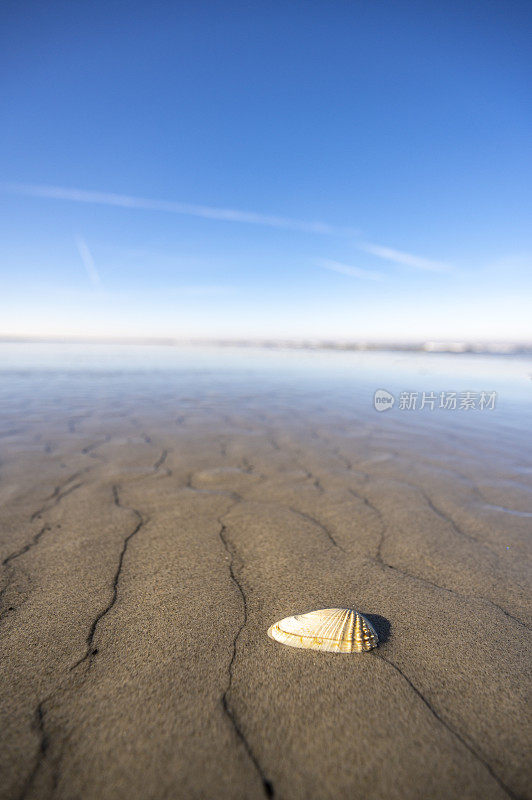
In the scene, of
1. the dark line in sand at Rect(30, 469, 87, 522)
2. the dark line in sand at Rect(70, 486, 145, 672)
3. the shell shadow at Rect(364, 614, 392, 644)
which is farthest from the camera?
the dark line in sand at Rect(30, 469, 87, 522)

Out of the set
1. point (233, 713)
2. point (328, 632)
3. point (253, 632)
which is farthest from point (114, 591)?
point (328, 632)

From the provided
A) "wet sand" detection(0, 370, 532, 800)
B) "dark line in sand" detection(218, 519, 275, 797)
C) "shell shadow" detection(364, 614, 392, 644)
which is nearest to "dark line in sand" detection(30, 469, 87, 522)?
"wet sand" detection(0, 370, 532, 800)

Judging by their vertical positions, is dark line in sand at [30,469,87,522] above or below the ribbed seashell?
below

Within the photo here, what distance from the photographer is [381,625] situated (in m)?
1.49

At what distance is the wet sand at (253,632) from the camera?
0.95 meters

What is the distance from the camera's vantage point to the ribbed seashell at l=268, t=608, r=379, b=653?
1.33m

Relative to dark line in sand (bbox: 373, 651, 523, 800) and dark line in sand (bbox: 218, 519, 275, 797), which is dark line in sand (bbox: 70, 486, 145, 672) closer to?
dark line in sand (bbox: 218, 519, 275, 797)

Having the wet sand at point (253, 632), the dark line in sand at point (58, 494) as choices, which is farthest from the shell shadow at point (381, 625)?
the dark line in sand at point (58, 494)

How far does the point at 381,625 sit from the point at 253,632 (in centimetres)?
58

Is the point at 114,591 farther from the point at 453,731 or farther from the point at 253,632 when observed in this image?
the point at 453,731

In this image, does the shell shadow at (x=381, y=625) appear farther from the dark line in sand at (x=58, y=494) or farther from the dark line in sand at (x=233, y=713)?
the dark line in sand at (x=58, y=494)

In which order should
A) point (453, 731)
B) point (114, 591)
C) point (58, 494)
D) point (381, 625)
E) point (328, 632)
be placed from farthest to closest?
point (58, 494) < point (114, 591) < point (381, 625) < point (328, 632) < point (453, 731)

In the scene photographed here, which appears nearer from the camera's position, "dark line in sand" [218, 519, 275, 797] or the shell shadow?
"dark line in sand" [218, 519, 275, 797]

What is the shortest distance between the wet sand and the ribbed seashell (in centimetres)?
4
